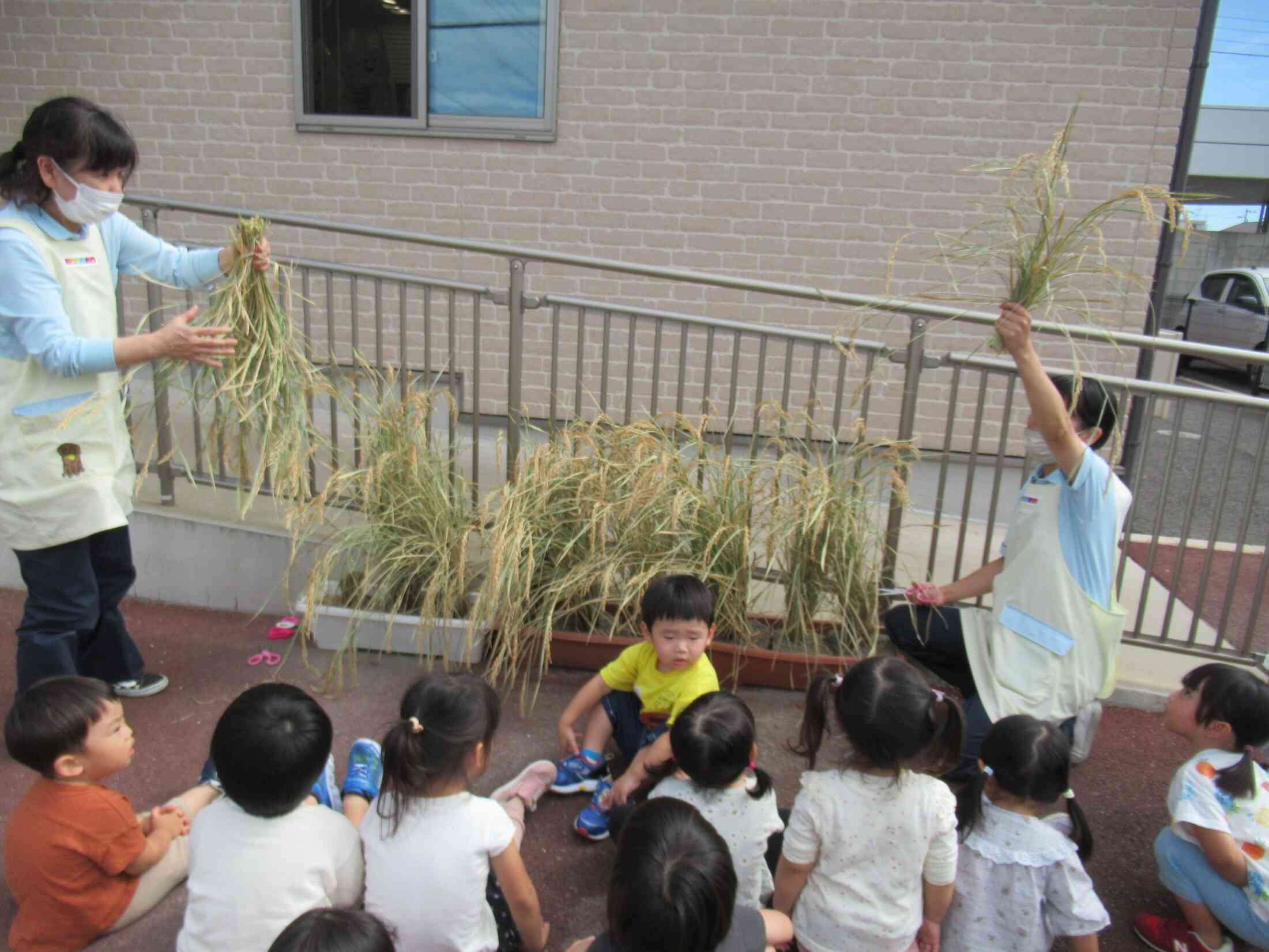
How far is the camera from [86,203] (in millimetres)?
2701

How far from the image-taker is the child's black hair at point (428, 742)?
2.08 metres

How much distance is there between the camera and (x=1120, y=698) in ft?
12.0

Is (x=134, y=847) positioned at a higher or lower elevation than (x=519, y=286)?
lower

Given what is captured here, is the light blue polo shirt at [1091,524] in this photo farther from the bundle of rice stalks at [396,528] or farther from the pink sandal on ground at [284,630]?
the pink sandal on ground at [284,630]

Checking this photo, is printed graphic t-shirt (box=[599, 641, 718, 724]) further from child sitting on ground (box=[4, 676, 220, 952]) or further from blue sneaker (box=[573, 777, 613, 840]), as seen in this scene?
child sitting on ground (box=[4, 676, 220, 952])

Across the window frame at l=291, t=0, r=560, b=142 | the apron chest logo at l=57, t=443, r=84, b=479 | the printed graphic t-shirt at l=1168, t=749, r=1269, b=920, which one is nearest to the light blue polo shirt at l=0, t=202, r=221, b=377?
the apron chest logo at l=57, t=443, r=84, b=479

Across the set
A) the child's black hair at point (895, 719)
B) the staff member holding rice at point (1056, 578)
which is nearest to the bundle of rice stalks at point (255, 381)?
the child's black hair at point (895, 719)

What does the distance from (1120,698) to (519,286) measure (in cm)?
273

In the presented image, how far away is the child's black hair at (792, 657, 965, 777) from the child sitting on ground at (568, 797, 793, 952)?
1.88ft

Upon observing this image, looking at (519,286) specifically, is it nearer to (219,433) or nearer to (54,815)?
(219,433)

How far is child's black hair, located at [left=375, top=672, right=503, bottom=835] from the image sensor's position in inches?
81.9

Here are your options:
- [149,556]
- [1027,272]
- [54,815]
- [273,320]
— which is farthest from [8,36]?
[1027,272]

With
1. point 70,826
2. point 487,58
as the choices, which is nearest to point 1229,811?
point 70,826

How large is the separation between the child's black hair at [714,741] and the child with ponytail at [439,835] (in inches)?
16.6
